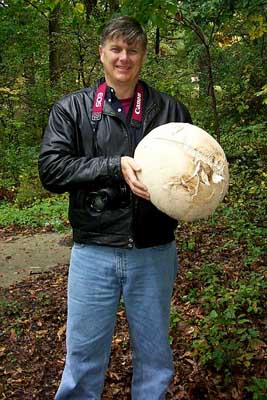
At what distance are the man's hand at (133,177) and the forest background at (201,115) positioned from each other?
5.26 ft

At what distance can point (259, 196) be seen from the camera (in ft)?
23.9

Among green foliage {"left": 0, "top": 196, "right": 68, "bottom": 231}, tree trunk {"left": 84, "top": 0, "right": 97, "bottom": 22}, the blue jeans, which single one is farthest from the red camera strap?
tree trunk {"left": 84, "top": 0, "right": 97, "bottom": 22}

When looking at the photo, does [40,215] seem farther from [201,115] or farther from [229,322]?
[229,322]

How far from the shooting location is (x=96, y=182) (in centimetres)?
236

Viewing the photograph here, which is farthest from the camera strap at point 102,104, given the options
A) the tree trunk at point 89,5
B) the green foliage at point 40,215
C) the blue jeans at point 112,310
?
the tree trunk at point 89,5

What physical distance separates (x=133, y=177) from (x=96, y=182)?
19cm

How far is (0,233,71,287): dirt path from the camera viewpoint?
6.00 meters

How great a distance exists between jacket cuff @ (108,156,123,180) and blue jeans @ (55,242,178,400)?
395 mm

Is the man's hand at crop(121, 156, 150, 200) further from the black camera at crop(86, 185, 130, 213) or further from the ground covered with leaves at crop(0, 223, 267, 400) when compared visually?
the ground covered with leaves at crop(0, 223, 267, 400)

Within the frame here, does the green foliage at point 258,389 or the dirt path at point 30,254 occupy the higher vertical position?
the dirt path at point 30,254

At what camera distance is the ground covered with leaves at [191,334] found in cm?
341

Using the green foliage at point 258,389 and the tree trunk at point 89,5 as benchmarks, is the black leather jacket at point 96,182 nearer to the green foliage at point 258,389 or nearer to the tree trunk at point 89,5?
the green foliage at point 258,389

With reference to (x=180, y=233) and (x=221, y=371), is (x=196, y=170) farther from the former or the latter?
(x=180, y=233)

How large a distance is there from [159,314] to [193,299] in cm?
190
